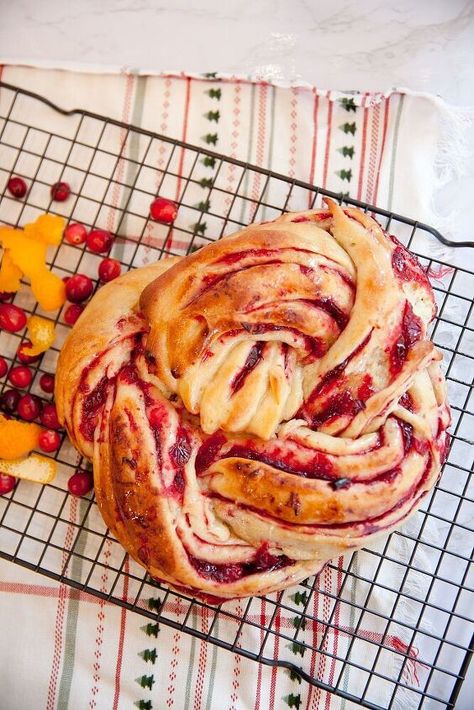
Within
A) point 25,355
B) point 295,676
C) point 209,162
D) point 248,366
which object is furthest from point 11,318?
point 295,676

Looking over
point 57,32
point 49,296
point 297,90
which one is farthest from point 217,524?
point 57,32

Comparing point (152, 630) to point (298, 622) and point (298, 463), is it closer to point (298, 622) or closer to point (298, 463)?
point (298, 622)

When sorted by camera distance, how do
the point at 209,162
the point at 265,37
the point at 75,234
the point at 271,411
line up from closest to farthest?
1. the point at 271,411
2. the point at 75,234
3. the point at 209,162
4. the point at 265,37

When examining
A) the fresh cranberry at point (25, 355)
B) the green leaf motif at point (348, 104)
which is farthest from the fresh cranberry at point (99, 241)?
the green leaf motif at point (348, 104)

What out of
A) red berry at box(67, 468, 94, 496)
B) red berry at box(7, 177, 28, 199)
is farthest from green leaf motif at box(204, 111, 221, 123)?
red berry at box(67, 468, 94, 496)

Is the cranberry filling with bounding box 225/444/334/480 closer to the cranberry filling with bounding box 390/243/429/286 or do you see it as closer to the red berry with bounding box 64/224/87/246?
the cranberry filling with bounding box 390/243/429/286

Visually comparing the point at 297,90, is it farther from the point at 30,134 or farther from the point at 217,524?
the point at 217,524

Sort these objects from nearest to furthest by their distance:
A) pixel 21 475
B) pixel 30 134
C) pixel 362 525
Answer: pixel 362 525
pixel 21 475
pixel 30 134
